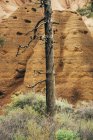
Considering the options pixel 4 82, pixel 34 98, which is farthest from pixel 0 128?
pixel 4 82

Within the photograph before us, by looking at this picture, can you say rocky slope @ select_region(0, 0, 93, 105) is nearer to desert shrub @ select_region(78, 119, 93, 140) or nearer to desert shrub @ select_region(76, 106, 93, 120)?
desert shrub @ select_region(76, 106, 93, 120)

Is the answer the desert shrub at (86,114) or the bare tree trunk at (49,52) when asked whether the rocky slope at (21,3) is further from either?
the bare tree trunk at (49,52)

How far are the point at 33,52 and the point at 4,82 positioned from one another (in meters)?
3.04

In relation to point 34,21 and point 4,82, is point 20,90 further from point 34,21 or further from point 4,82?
point 34,21

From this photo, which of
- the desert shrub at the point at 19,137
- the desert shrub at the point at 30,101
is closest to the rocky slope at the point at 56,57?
the desert shrub at the point at 30,101

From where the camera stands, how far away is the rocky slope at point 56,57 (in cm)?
2963

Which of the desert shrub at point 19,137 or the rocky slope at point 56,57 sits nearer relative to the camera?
the desert shrub at point 19,137

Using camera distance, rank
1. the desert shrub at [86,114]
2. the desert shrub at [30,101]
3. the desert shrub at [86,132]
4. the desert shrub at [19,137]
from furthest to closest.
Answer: the desert shrub at [30,101]
the desert shrub at [86,114]
the desert shrub at [86,132]
the desert shrub at [19,137]

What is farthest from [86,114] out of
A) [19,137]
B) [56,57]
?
[56,57]

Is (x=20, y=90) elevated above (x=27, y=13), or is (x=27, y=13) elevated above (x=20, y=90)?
(x=27, y=13)

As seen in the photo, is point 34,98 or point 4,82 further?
point 4,82

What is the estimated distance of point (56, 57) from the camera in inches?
1262

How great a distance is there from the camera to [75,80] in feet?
97.3

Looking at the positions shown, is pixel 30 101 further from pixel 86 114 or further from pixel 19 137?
pixel 19 137
